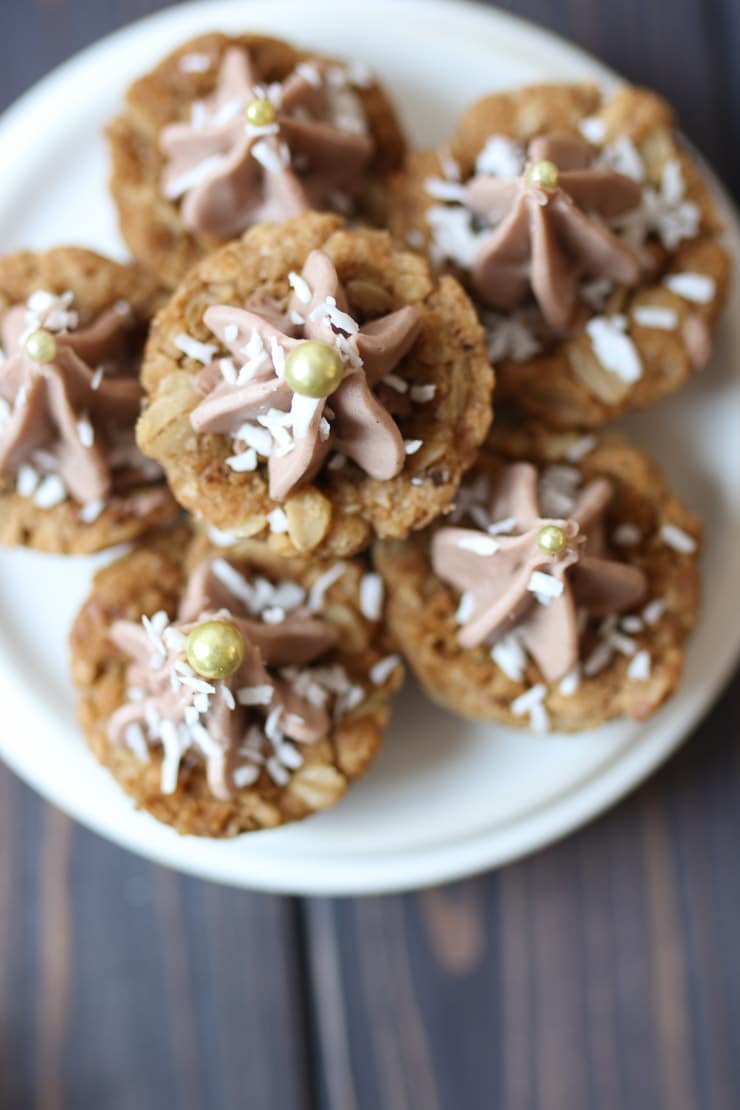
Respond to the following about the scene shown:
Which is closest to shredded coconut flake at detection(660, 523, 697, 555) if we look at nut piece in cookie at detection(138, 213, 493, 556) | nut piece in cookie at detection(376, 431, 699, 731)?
nut piece in cookie at detection(376, 431, 699, 731)

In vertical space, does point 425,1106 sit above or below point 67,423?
below

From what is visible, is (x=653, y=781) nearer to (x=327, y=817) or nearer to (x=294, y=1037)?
(x=327, y=817)

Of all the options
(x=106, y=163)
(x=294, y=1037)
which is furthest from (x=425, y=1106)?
(x=106, y=163)

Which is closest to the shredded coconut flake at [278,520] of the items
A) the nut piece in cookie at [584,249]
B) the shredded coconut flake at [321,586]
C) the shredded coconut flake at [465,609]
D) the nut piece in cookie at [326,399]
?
the nut piece in cookie at [326,399]

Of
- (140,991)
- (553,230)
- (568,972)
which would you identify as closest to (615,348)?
(553,230)

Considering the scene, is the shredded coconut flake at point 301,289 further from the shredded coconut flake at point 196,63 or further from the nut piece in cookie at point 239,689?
the shredded coconut flake at point 196,63
